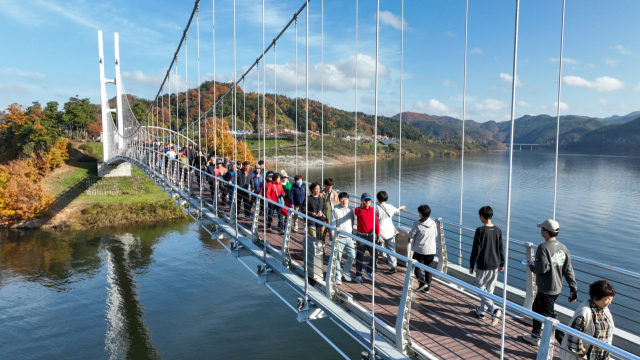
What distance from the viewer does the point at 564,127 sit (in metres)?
61.4

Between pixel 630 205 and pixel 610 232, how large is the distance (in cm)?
717

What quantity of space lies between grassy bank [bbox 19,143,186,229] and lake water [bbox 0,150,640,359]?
1.73 metres

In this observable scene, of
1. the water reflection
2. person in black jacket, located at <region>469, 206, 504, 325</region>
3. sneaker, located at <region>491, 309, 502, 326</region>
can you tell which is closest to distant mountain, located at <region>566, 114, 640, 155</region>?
the water reflection

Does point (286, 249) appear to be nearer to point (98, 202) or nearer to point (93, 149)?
point (98, 202)

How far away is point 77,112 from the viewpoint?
52000mm

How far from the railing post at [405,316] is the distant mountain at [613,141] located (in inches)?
2000

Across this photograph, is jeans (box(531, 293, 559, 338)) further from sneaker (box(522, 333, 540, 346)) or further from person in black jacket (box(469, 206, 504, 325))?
person in black jacket (box(469, 206, 504, 325))

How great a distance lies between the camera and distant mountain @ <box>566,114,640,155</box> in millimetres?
44250

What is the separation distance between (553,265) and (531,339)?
0.71 meters

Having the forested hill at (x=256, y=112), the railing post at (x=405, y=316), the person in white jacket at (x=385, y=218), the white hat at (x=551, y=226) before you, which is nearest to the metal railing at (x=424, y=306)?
the railing post at (x=405, y=316)

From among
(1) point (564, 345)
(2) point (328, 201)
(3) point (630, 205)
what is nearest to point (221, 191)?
(2) point (328, 201)

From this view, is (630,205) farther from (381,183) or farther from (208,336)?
(208,336)

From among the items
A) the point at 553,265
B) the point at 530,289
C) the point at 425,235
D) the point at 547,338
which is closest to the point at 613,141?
the point at 530,289

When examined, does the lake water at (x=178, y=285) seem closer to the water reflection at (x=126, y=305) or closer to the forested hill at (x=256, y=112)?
the water reflection at (x=126, y=305)
